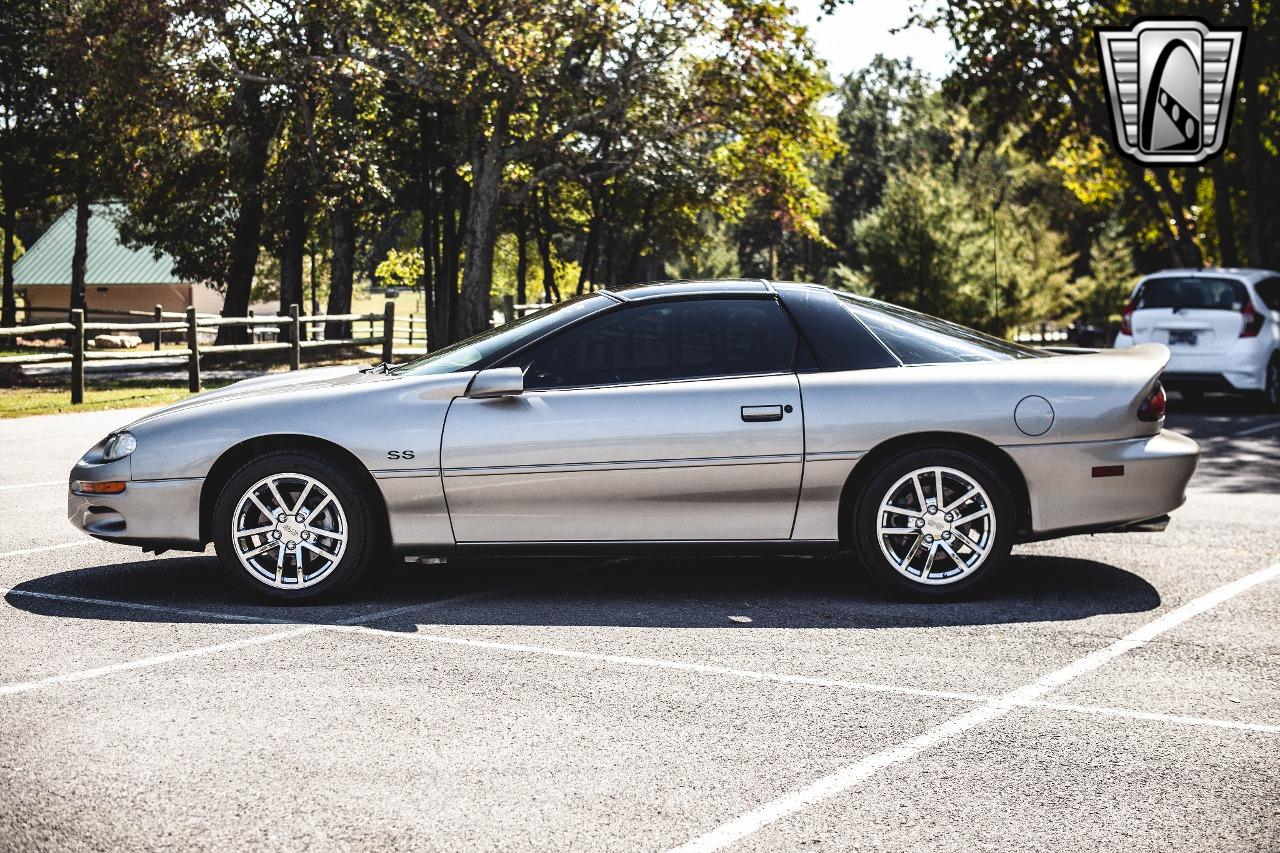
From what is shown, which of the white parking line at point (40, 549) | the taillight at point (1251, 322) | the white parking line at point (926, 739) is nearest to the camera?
the white parking line at point (926, 739)

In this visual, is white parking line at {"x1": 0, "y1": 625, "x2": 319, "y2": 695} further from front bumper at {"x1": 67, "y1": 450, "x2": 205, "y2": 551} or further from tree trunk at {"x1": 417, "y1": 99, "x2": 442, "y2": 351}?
tree trunk at {"x1": 417, "y1": 99, "x2": 442, "y2": 351}

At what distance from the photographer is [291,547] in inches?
248

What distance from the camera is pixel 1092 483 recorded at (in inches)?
250

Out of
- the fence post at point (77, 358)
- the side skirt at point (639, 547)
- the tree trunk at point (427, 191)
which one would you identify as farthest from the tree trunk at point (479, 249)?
the side skirt at point (639, 547)

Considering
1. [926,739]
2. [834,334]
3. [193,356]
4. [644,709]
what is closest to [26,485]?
[834,334]

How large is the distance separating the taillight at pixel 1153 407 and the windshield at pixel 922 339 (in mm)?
553

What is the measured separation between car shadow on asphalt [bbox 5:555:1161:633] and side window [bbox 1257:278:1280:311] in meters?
10.7

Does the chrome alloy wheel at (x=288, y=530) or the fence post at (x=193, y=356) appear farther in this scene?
the fence post at (x=193, y=356)

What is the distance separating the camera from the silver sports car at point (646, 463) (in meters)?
6.22

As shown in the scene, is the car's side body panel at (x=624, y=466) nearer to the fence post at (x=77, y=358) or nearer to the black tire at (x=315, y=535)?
the black tire at (x=315, y=535)

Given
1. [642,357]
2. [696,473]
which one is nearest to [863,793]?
[696,473]

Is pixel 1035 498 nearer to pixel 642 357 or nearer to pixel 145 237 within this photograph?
pixel 642 357

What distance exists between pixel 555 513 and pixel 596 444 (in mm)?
362

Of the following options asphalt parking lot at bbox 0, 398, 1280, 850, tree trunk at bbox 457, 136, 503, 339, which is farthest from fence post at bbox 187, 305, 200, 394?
asphalt parking lot at bbox 0, 398, 1280, 850
